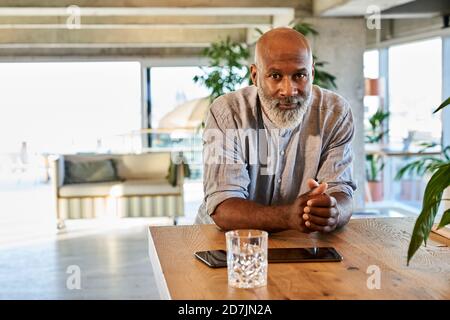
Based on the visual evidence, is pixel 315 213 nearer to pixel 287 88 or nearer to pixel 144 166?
pixel 287 88

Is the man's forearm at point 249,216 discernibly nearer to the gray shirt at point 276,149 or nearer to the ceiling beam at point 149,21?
the gray shirt at point 276,149

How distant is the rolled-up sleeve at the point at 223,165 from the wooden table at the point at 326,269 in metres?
0.16

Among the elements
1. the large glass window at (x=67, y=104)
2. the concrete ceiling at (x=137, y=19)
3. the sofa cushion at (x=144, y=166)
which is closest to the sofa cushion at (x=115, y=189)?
the sofa cushion at (x=144, y=166)

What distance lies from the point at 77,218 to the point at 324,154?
579 centimetres

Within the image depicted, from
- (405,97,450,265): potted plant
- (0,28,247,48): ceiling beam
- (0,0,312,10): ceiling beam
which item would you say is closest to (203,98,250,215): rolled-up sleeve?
(405,97,450,265): potted plant

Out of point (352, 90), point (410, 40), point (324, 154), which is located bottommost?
point (324, 154)

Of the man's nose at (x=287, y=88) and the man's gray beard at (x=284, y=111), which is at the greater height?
the man's nose at (x=287, y=88)

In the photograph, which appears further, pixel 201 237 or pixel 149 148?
pixel 149 148

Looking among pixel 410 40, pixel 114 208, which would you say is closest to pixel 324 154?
pixel 114 208

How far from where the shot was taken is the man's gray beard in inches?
81.4

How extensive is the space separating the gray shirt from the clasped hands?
0.97 ft

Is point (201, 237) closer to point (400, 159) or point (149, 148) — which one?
point (400, 159)

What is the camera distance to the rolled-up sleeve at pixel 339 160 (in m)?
2.18
